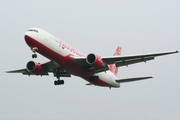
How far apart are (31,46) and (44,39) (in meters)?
1.38

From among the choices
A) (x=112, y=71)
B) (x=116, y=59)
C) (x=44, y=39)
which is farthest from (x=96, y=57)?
(x=112, y=71)

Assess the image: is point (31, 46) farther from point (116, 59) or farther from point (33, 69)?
point (116, 59)

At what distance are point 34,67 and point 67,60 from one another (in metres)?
4.85

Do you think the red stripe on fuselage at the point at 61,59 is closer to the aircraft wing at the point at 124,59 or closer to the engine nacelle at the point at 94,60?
the aircraft wing at the point at 124,59

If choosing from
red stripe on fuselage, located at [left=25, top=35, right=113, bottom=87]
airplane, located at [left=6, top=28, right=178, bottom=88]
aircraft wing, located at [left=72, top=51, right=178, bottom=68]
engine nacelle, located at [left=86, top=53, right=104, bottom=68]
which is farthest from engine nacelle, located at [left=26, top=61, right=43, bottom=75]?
engine nacelle, located at [left=86, top=53, right=104, bottom=68]

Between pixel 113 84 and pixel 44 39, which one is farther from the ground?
pixel 44 39

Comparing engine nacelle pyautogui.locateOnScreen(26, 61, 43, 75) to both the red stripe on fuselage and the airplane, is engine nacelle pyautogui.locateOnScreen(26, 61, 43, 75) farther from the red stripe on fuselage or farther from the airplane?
the red stripe on fuselage

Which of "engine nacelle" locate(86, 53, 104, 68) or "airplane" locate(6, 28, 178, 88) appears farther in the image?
"engine nacelle" locate(86, 53, 104, 68)

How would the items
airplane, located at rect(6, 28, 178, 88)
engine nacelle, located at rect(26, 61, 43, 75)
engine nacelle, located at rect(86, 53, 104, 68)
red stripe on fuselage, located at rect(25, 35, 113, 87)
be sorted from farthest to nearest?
engine nacelle, located at rect(26, 61, 43, 75), engine nacelle, located at rect(86, 53, 104, 68), airplane, located at rect(6, 28, 178, 88), red stripe on fuselage, located at rect(25, 35, 113, 87)

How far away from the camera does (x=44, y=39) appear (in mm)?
36531

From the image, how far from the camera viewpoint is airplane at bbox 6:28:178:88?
120ft

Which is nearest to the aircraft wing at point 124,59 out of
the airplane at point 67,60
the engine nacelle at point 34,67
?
the airplane at point 67,60

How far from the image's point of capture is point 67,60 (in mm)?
37875

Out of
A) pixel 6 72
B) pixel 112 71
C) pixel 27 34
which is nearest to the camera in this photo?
pixel 27 34
